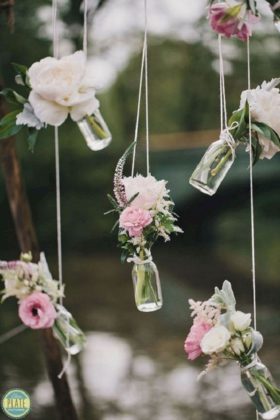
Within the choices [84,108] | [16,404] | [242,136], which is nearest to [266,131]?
[242,136]

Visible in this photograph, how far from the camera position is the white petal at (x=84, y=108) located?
4.00 ft

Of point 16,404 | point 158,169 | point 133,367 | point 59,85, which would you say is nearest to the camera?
point 59,85

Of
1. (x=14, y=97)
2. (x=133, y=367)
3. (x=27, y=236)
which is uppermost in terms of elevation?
(x=133, y=367)

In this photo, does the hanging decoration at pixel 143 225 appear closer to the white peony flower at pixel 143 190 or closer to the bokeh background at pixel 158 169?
the white peony flower at pixel 143 190

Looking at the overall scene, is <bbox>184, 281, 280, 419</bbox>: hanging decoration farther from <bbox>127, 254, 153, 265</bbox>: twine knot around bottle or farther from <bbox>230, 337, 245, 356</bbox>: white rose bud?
<bbox>127, 254, 153, 265</bbox>: twine knot around bottle

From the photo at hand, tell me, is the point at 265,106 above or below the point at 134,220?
above

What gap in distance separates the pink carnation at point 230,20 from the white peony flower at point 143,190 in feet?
0.98

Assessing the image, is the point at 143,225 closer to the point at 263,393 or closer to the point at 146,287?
the point at 146,287

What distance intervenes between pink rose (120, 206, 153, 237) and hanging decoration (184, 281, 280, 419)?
164 mm

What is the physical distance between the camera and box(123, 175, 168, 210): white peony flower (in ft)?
4.50

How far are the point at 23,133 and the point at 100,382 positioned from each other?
264 inches

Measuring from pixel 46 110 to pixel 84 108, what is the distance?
61 mm

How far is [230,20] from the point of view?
120cm

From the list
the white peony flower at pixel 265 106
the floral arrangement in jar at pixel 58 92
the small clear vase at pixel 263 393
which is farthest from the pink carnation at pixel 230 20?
the small clear vase at pixel 263 393
